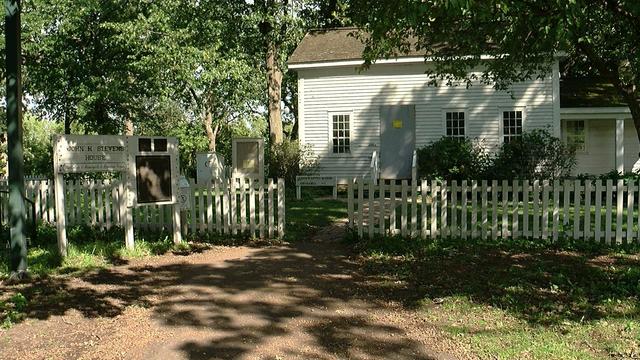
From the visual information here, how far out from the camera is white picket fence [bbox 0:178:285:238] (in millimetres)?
10047

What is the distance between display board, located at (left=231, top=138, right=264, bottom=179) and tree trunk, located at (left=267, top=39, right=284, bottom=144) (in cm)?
550

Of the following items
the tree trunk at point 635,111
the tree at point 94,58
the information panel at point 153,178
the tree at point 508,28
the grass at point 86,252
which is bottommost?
the grass at point 86,252

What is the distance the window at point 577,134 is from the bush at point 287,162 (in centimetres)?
965

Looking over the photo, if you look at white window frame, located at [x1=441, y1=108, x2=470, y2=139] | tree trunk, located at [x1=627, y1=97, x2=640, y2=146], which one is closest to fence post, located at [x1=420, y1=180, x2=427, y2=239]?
tree trunk, located at [x1=627, y1=97, x2=640, y2=146]

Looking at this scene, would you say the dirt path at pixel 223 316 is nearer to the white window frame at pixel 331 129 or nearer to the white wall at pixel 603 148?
the white window frame at pixel 331 129

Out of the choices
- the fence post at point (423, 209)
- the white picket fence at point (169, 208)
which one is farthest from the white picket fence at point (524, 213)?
the white picket fence at point (169, 208)

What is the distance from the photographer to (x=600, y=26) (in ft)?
33.8

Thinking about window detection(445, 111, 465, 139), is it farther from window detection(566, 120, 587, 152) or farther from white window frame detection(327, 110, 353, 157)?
window detection(566, 120, 587, 152)

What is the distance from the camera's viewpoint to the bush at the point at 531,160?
52.5ft

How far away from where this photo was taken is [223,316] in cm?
559

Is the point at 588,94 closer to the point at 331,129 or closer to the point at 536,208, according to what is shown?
the point at 331,129

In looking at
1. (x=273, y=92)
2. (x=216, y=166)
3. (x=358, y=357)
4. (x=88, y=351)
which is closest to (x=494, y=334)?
(x=358, y=357)

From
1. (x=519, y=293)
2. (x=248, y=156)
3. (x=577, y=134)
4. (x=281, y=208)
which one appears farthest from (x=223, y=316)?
(x=577, y=134)

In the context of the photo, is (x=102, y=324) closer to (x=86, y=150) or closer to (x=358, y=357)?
(x=358, y=357)
